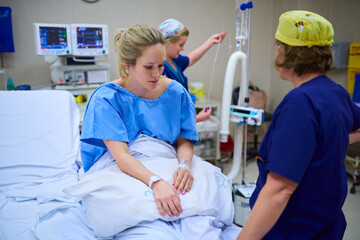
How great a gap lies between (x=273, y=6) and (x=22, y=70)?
10.4 feet

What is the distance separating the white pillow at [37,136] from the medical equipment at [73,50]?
2.16 feet

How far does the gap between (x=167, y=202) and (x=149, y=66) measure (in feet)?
1.88

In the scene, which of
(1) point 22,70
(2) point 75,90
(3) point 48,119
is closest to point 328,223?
(3) point 48,119

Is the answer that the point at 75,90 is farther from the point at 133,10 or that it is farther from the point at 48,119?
the point at 133,10

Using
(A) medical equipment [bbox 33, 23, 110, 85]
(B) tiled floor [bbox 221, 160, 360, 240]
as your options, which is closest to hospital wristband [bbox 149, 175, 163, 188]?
(B) tiled floor [bbox 221, 160, 360, 240]

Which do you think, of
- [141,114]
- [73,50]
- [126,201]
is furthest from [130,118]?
[73,50]

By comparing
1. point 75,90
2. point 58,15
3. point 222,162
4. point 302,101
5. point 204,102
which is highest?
point 58,15

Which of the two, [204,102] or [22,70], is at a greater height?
[22,70]

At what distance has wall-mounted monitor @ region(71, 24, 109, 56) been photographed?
8.84 ft

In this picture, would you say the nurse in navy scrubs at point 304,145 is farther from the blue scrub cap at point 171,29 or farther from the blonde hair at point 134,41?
the blue scrub cap at point 171,29

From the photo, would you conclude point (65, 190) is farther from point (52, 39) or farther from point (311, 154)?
point (52, 39)

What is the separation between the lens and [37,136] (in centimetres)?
199

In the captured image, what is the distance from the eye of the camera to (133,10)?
3402 millimetres

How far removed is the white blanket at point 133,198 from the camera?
3.59 feet
